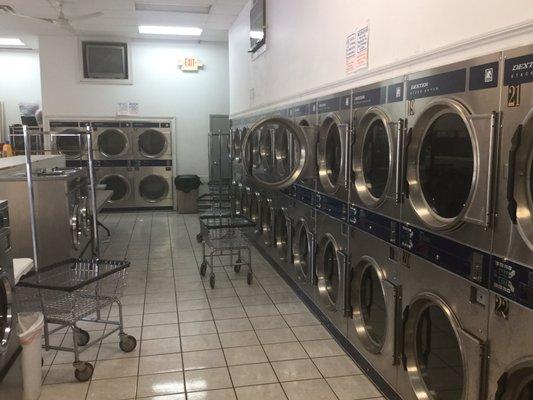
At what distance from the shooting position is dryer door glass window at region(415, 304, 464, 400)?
238cm

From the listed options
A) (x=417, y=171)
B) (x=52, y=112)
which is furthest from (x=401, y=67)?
(x=52, y=112)

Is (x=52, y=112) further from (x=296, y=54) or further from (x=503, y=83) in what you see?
(x=503, y=83)

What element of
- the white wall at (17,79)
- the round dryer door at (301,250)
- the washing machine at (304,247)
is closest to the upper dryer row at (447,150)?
the washing machine at (304,247)

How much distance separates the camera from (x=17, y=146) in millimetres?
10344

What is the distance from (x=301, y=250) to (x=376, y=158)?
1933 mm

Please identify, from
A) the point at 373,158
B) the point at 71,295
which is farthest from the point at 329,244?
the point at 71,295

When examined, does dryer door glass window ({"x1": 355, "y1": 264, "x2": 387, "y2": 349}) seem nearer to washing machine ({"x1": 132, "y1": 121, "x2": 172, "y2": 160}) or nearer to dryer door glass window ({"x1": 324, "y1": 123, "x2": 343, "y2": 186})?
dryer door glass window ({"x1": 324, "y1": 123, "x2": 343, "y2": 186})

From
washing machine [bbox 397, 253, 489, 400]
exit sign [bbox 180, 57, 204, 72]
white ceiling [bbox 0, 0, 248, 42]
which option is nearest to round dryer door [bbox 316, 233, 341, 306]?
washing machine [bbox 397, 253, 489, 400]

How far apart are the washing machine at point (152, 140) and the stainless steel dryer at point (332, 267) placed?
6.44 meters

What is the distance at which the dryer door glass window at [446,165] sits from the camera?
7.34 ft

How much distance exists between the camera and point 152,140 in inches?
393

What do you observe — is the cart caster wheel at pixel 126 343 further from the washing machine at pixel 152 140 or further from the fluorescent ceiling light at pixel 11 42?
the fluorescent ceiling light at pixel 11 42

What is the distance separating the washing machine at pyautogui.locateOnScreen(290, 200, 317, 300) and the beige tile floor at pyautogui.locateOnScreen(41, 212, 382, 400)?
218 millimetres

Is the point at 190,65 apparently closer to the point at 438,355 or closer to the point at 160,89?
the point at 160,89
